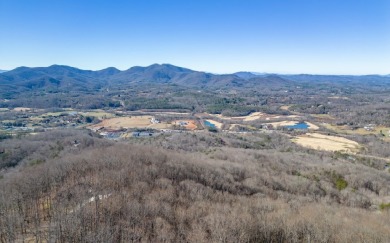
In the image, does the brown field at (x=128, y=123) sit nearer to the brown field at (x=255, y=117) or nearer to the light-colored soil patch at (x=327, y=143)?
the brown field at (x=255, y=117)

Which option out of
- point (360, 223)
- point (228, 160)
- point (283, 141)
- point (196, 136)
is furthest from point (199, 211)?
point (283, 141)

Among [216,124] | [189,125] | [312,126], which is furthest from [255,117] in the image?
[189,125]

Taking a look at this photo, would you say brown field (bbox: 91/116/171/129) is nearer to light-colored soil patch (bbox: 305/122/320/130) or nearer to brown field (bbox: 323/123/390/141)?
light-colored soil patch (bbox: 305/122/320/130)

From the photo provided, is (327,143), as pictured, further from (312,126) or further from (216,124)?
(216,124)

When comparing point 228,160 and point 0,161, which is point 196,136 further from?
point 0,161

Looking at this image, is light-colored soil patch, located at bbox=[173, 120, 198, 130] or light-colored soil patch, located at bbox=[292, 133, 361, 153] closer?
light-colored soil patch, located at bbox=[292, 133, 361, 153]

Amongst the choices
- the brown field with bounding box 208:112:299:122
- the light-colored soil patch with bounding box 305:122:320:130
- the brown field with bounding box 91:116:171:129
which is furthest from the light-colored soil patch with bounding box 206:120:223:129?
the light-colored soil patch with bounding box 305:122:320:130
